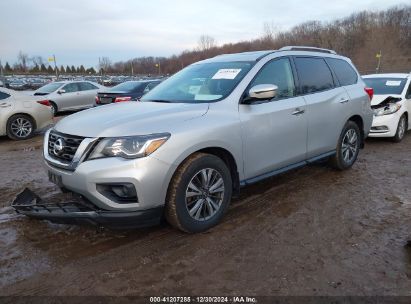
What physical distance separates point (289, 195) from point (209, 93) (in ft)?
5.71

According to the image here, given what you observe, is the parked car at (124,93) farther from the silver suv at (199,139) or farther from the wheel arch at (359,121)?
the wheel arch at (359,121)

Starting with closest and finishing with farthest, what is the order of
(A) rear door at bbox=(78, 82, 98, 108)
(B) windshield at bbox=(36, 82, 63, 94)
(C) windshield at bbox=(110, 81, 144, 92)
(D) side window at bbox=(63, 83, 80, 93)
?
(C) windshield at bbox=(110, 81, 144, 92)
(B) windshield at bbox=(36, 82, 63, 94)
(D) side window at bbox=(63, 83, 80, 93)
(A) rear door at bbox=(78, 82, 98, 108)

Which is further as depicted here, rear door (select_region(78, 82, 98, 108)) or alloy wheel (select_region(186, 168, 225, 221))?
rear door (select_region(78, 82, 98, 108))

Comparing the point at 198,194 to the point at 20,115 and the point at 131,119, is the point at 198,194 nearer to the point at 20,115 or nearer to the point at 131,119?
the point at 131,119

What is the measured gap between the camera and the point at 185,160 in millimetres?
3424

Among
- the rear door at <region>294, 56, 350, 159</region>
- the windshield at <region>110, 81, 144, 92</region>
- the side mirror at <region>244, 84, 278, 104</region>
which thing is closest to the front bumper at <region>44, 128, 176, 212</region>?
the side mirror at <region>244, 84, 278, 104</region>

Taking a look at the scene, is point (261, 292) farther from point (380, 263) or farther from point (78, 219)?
point (78, 219)

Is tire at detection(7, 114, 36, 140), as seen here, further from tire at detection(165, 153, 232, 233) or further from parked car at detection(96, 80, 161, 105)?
tire at detection(165, 153, 232, 233)

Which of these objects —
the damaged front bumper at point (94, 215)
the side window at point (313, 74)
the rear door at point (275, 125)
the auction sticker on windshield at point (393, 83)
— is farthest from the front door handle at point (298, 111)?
the auction sticker on windshield at point (393, 83)

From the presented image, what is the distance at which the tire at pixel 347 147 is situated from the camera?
18.0 ft

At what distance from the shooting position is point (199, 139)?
3424 mm

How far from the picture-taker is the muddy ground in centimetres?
283

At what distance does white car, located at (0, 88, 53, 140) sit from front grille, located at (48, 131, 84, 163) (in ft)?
20.9

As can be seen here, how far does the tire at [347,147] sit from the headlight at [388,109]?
8.28 ft
